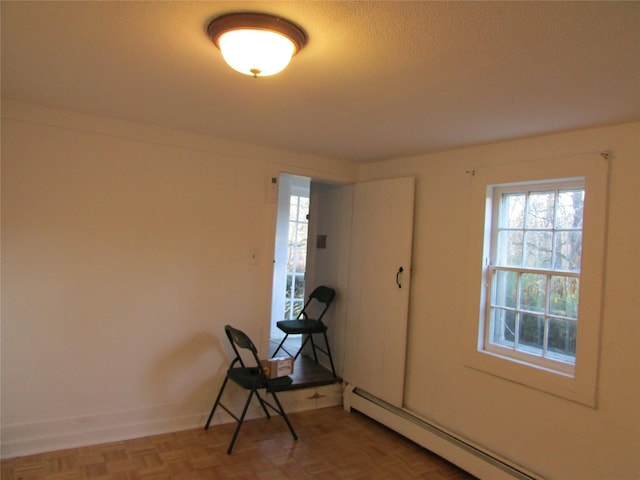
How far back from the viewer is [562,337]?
270 cm

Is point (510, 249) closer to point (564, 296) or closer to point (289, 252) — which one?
point (564, 296)

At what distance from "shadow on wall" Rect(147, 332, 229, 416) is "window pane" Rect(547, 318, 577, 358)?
242 centimetres

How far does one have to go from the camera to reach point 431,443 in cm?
318

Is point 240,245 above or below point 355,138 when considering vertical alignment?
below

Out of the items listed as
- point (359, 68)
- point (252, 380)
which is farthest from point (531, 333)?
point (359, 68)

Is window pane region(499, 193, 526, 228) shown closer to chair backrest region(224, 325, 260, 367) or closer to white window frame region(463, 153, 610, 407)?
white window frame region(463, 153, 610, 407)

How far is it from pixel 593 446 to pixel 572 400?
251mm

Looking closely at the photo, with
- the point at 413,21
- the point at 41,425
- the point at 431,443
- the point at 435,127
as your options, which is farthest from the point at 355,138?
the point at 41,425

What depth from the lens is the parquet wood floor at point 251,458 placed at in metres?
2.70

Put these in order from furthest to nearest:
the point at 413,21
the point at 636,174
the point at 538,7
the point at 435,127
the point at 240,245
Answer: the point at 240,245 < the point at 435,127 < the point at 636,174 < the point at 413,21 < the point at 538,7

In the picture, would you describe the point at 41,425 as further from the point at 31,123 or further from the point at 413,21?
the point at 413,21

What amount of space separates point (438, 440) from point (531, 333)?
1.04 meters

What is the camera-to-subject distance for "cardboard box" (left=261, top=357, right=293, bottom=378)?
3316 millimetres

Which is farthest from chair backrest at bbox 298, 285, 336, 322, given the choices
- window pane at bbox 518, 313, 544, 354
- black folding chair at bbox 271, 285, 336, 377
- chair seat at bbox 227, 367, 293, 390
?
window pane at bbox 518, 313, 544, 354
